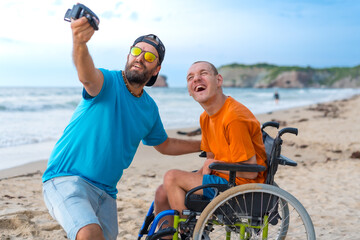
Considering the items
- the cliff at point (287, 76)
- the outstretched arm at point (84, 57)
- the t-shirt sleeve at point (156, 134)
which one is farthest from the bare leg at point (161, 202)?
the cliff at point (287, 76)

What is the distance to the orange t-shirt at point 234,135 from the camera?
2408 mm

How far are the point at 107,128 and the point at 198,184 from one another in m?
0.70

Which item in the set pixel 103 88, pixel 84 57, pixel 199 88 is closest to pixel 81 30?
pixel 84 57

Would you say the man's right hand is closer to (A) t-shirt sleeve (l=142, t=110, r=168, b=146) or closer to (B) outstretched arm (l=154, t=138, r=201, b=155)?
(A) t-shirt sleeve (l=142, t=110, r=168, b=146)

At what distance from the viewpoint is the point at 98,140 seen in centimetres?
244

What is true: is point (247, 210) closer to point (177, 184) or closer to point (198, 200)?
point (198, 200)

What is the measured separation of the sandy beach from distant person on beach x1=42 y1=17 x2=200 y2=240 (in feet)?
4.54

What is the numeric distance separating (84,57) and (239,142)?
3.51 ft

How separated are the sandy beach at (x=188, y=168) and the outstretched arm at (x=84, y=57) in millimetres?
1920

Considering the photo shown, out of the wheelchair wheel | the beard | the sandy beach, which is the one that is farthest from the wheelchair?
the sandy beach

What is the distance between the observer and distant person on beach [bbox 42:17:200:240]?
7.15 ft

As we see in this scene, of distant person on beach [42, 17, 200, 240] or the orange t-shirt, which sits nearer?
distant person on beach [42, 17, 200, 240]

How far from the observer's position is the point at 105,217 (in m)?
2.56

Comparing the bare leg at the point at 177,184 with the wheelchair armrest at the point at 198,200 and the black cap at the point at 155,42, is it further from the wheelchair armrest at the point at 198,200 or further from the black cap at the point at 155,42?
the black cap at the point at 155,42
